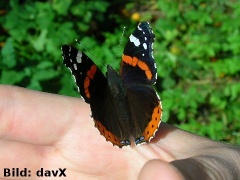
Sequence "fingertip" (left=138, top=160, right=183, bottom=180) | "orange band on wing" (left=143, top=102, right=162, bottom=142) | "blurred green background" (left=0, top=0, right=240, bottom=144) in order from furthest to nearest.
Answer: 1. "blurred green background" (left=0, top=0, right=240, bottom=144)
2. "orange band on wing" (left=143, top=102, right=162, bottom=142)
3. "fingertip" (left=138, top=160, right=183, bottom=180)

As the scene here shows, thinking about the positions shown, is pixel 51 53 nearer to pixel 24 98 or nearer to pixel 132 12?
pixel 132 12

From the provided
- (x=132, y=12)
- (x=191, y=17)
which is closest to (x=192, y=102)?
(x=191, y=17)

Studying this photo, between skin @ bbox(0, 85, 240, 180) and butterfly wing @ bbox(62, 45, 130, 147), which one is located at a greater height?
butterfly wing @ bbox(62, 45, 130, 147)

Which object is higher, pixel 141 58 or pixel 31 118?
pixel 141 58

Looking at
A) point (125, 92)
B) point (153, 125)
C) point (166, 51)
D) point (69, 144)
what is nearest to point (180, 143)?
point (153, 125)

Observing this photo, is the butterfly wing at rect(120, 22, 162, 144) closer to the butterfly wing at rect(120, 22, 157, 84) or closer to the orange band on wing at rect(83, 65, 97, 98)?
the butterfly wing at rect(120, 22, 157, 84)

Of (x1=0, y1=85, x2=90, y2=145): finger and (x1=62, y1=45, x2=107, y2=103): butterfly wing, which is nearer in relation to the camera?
(x1=62, y1=45, x2=107, y2=103): butterfly wing

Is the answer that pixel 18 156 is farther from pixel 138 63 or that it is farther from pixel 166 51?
pixel 166 51

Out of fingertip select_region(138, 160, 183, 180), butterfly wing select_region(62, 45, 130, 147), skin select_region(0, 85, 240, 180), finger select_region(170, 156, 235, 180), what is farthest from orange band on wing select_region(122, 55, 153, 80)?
fingertip select_region(138, 160, 183, 180)
